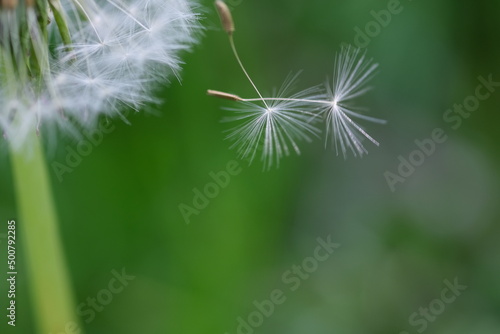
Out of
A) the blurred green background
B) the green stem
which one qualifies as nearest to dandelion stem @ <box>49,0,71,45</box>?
the green stem

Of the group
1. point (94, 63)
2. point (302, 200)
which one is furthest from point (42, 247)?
point (302, 200)

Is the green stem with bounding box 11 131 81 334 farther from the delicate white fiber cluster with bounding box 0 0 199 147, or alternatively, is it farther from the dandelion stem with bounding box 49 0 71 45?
the dandelion stem with bounding box 49 0 71 45

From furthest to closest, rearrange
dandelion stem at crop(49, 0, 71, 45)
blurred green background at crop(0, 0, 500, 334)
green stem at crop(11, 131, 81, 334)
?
blurred green background at crop(0, 0, 500, 334), green stem at crop(11, 131, 81, 334), dandelion stem at crop(49, 0, 71, 45)

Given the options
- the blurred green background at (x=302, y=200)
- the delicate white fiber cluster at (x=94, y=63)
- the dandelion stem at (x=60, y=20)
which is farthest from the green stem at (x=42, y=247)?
the blurred green background at (x=302, y=200)

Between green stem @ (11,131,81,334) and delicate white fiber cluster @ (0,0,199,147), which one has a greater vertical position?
delicate white fiber cluster @ (0,0,199,147)

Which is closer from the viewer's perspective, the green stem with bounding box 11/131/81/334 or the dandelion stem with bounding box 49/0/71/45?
the dandelion stem with bounding box 49/0/71/45

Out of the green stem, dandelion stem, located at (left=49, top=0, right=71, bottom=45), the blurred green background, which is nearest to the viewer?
dandelion stem, located at (left=49, top=0, right=71, bottom=45)

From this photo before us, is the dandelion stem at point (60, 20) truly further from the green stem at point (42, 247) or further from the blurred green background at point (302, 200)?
the blurred green background at point (302, 200)
